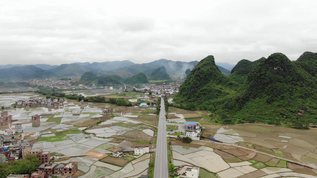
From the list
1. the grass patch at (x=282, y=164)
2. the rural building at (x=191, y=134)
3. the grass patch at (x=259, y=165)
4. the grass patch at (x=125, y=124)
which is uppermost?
the rural building at (x=191, y=134)

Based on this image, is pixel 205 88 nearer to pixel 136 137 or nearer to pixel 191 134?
pixel 191 134

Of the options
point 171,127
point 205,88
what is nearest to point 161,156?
point 171,127

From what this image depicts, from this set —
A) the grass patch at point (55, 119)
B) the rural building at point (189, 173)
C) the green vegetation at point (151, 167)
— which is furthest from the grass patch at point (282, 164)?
the grass patch at point (55, 119)

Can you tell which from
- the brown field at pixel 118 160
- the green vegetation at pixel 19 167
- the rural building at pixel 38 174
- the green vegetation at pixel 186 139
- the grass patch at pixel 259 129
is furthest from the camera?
the grass patch at pixel 259 129

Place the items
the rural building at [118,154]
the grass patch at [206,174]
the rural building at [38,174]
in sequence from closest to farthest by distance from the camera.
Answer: the rural building at [38,174], the grass patch at [206,174], the rural building at [118,154]

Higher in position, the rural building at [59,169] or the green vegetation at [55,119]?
the rural building at [59,169]

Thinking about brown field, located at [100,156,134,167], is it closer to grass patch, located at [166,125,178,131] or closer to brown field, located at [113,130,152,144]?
brown field, located at [113,130,152,144]

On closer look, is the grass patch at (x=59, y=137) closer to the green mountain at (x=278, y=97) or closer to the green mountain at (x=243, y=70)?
the green mountain at (x=278, y=97)
